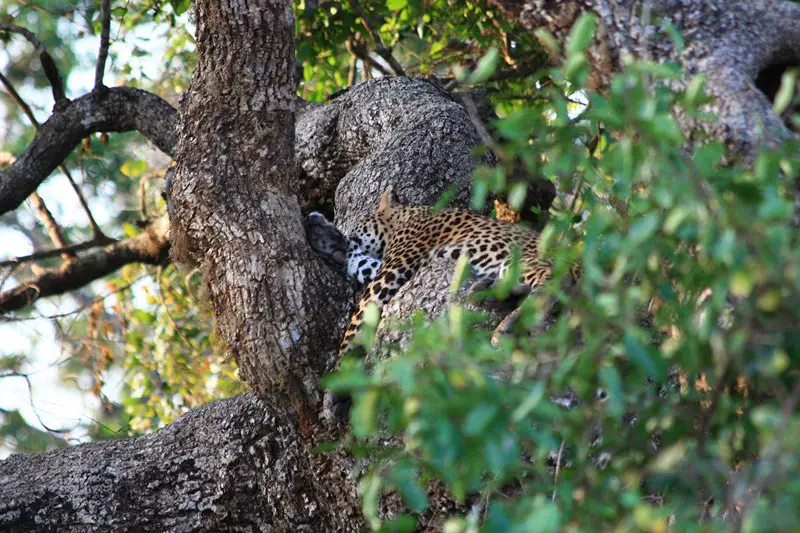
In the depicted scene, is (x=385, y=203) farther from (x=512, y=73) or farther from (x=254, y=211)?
(x=512, y=73)

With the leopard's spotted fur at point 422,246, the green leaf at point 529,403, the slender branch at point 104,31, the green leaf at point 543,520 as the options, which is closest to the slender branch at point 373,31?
the slender branch at point 104,31

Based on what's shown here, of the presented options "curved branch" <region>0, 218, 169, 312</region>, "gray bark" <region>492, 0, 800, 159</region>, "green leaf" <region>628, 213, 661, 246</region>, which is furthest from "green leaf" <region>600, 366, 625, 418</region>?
"curved branch" <region>0, 218, 169, 312</region>

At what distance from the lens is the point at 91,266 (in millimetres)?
7824

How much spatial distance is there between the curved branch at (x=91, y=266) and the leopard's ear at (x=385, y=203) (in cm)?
206

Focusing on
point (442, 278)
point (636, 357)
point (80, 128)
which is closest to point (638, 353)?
point (636, 357)

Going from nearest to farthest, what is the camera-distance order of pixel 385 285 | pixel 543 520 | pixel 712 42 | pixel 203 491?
pixel 543 520 < pixel 712 42 < pixel 203 491 < pixel 385 285

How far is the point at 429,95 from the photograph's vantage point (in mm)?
6594

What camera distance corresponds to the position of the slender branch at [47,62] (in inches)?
260

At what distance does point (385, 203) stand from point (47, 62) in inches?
96.8

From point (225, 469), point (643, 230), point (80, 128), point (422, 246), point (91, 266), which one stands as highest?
point (643, 230)

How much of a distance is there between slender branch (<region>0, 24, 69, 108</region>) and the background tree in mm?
21

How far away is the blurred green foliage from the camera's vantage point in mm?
2039

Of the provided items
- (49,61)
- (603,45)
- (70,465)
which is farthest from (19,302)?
(603,45)

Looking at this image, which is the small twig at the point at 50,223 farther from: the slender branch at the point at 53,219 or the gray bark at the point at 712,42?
the gray bark at the point at 712,42
